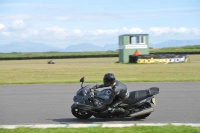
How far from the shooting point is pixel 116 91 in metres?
9.95

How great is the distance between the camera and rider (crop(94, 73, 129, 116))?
32.8 feet

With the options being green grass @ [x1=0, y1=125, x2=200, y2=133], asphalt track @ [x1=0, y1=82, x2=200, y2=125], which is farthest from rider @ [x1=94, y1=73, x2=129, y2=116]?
green grass @ [x1=0, y1=125, x2=200, y2=133]

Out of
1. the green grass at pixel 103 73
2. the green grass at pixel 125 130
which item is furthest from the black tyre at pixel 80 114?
the green grass at pixel 103 73

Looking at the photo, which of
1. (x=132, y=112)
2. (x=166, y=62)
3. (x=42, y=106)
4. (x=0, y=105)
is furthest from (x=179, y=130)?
(x=166, y=62)

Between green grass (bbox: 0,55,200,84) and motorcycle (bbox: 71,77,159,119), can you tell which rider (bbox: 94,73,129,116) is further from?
green grass (bbox: 0,55,200,84)

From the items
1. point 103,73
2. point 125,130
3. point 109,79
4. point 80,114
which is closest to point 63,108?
point 80,114

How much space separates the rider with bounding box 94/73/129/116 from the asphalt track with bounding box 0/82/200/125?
30cm

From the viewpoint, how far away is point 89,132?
27.1 ft

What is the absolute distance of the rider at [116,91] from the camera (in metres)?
10.0

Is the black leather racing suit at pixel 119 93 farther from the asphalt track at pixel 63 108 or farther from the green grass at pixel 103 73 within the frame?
the green grass at pixel 103 73

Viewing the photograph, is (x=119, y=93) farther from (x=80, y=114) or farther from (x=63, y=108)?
(x=63, y=108)

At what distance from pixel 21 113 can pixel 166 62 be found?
3037 cm

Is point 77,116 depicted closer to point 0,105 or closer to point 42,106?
point 42,106

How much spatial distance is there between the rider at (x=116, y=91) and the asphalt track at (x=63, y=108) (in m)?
0.30
